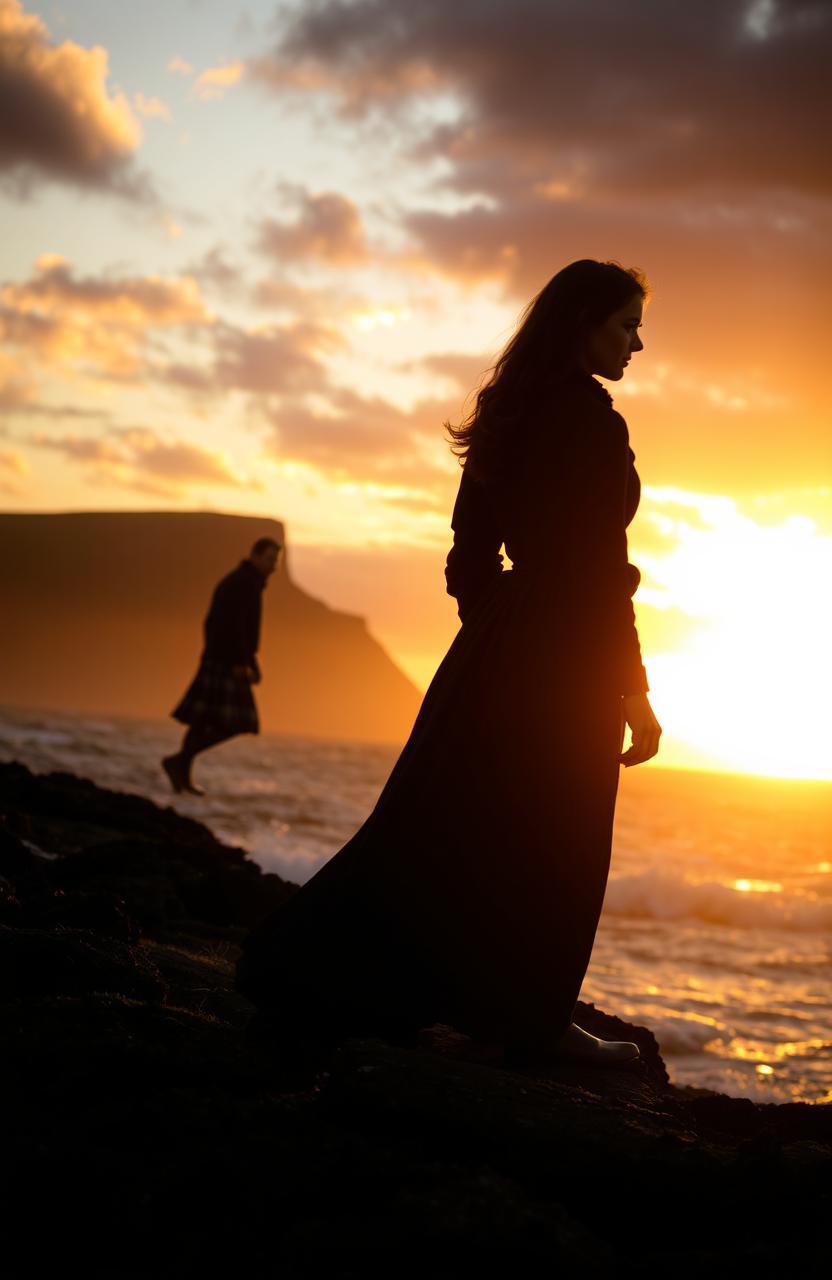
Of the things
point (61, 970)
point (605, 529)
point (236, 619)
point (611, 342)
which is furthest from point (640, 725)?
point (236, 619)

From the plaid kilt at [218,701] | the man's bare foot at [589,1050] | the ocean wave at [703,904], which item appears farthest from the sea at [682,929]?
the man's bare foot at [589,1050]

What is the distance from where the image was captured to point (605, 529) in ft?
10.1

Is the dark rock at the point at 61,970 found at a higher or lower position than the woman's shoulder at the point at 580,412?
lower

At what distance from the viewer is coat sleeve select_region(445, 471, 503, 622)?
3.31 m

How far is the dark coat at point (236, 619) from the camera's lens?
1205cm

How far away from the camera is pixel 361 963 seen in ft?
9.44

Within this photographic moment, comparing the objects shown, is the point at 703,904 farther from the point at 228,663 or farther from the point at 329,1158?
the point at 329,1158

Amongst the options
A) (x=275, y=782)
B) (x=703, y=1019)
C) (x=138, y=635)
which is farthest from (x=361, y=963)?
(x=138, y=635)

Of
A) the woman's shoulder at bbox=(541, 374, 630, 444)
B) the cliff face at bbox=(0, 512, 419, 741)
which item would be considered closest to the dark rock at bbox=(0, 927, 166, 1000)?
the woman's shoulder at bbox=(541, 374, 630, 444)

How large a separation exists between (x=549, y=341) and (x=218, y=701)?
31.3ft

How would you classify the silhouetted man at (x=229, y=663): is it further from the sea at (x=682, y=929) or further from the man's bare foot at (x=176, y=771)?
the sea at (x=682, y=929)

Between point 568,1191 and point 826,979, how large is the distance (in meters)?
Answer: 9.69

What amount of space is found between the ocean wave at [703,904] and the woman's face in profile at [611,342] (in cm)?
1170

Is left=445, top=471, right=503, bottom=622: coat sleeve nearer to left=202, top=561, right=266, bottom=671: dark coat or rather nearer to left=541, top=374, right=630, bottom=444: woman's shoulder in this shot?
left=541, top=374, right=630, bottom=444: woman's shoulder
